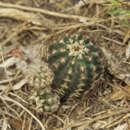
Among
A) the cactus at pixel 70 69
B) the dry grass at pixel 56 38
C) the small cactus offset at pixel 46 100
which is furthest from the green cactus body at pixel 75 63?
the dry grass at pixel 56 38

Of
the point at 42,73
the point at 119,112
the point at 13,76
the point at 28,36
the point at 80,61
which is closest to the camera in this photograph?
the point at 80,61

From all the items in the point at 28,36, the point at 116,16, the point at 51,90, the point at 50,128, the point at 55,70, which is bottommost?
the point at 50,128

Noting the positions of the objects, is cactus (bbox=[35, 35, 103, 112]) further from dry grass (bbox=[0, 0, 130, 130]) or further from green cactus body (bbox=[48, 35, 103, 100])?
dry grass (bbox=[0, 0, 130, 130])

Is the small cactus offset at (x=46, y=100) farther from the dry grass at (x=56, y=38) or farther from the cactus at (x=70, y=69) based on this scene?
the dry grass at (x=56, y=38)

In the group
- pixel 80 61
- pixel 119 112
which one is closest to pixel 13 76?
pixel 80 61

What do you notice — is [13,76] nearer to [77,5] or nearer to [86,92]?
[86,92]
